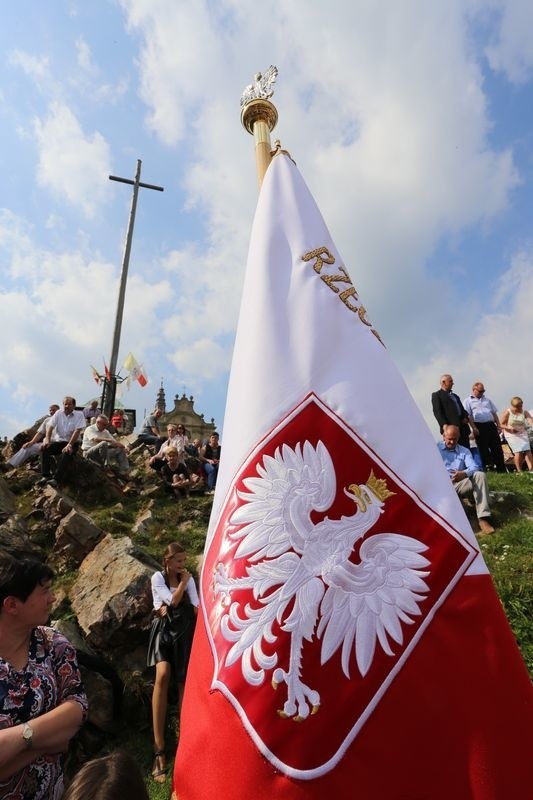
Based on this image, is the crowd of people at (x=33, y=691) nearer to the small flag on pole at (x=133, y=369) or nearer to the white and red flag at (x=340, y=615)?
the white and red flag at (x=340, y=615)

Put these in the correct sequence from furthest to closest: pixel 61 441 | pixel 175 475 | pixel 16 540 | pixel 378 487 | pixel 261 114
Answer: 1. pixel 175 475
2. pixel 61 441
3. pixel 16 540
4. pixel 261 114
5. pixel 378 487

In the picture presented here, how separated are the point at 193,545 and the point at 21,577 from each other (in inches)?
204

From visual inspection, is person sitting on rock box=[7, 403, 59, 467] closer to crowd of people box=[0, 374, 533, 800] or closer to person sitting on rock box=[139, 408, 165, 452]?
crowd of people box=[0, 374, 533, 800]

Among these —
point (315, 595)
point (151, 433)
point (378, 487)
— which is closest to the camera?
point (315, 595)

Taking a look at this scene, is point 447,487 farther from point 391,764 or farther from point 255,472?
point 391,764

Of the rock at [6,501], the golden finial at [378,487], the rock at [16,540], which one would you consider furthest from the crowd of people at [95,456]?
the golden finial at [378,487]

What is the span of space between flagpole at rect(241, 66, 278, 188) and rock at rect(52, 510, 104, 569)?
5508 mm

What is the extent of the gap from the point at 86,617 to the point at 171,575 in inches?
50.6

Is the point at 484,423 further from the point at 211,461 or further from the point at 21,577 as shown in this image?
the point at 21,577

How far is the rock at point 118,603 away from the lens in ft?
17.1

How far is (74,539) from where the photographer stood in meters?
7.20

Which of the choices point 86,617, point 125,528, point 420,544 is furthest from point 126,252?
point 420,544

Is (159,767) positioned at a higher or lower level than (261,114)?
lower

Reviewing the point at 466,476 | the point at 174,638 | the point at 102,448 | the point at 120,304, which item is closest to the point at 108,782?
the point at 174,638
